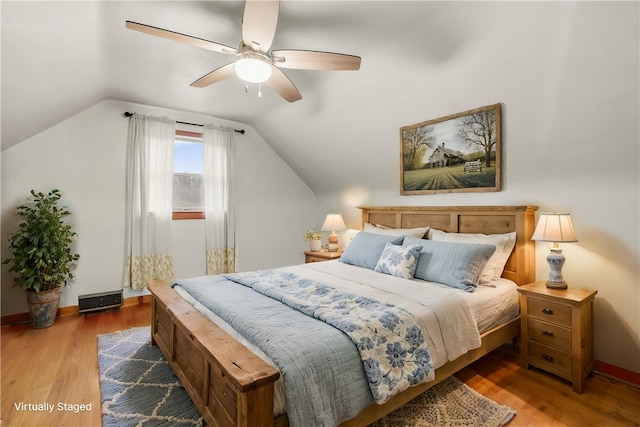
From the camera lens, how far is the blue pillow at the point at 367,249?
120 inches

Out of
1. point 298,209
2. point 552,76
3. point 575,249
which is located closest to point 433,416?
→ point 575,249

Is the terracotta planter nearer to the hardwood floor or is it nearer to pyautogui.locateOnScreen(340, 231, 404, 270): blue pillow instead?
the hardwood floor

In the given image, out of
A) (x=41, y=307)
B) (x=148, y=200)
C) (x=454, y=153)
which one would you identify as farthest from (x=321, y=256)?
(x=41, y=307)

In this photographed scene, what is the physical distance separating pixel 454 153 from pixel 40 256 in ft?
13.5

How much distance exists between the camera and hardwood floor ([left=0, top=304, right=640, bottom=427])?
182cm

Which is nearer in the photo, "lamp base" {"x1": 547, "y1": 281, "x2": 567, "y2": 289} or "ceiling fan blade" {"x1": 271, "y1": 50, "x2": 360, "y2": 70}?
"ceiling fan blade" {"x1": 271, "y1": 50, "x2": 360, "y2": 70}

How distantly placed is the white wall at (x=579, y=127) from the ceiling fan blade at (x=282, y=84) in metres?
A: 1.23

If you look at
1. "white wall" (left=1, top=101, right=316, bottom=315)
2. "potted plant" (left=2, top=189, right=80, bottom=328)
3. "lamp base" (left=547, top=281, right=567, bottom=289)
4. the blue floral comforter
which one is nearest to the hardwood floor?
"potted plant" (left=2, top=189, right=80, bottom=328)

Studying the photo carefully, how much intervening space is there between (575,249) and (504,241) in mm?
483

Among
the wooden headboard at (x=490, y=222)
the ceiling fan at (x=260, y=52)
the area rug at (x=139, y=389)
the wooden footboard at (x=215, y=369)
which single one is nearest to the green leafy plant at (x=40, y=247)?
the area rug at (x=139, y=389)

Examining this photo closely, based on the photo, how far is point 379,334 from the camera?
5.30 feet

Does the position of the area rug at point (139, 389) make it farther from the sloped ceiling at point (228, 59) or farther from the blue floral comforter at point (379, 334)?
the sloped ceiling at point (228, 59)

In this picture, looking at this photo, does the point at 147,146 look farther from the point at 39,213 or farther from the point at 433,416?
the point at 433,416

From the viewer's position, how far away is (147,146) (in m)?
3.83
